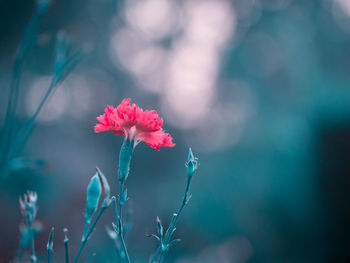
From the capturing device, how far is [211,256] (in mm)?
4270

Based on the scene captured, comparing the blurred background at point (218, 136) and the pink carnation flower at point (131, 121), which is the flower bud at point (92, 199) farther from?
the blurred background at point (218, 136)

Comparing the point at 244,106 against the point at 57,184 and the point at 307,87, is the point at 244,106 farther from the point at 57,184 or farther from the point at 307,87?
the point at 57,184

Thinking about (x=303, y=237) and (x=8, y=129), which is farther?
(x=303, y=237)

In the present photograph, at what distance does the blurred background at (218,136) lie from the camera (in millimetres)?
5188

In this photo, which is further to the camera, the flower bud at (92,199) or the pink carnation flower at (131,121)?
the pink carnation flower at (131,121)

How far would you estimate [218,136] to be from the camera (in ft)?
28.8

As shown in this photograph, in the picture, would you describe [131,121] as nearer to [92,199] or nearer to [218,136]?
[92,199]

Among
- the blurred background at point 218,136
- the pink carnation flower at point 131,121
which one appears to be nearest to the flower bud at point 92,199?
the pink carnation flower at point 131,121

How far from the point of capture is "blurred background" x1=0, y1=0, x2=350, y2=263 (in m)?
5.19

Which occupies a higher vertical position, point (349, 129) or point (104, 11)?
point (104, 11)

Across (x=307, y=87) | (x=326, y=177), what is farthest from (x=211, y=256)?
(x=307, y=87)

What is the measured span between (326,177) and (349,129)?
3.13 ft

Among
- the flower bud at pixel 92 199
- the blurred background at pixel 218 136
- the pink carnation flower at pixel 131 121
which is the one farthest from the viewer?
the blurred background at pixel 218 136

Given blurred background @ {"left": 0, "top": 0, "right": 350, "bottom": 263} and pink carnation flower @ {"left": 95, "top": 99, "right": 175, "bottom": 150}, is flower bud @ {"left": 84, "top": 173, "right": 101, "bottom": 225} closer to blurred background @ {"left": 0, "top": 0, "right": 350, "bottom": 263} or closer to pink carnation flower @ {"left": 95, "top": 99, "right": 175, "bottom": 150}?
pink carnation flower @ {"left": 95, "top": 99, "right": 175, "bottom": 150}
